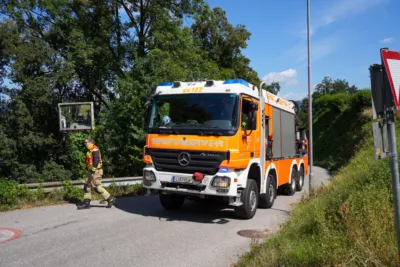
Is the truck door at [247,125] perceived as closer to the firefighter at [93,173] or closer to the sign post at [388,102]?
the firefighter at [93,173]

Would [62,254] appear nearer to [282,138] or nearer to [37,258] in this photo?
[37,258]

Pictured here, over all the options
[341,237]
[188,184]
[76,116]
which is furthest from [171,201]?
[341,237]

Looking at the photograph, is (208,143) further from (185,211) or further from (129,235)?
(185,211)

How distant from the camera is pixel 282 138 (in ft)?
36.9

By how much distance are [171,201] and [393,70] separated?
22.4ft

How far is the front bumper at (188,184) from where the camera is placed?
24.4 feet

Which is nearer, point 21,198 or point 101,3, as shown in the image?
point 21,198

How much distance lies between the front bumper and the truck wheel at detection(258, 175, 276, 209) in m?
2.36

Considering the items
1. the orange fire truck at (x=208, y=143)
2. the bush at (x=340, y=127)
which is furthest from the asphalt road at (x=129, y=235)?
the bush at (x=340, y=127)

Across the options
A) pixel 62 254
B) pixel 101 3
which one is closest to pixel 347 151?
pixel 101 3

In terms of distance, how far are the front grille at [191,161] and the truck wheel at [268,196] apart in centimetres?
262

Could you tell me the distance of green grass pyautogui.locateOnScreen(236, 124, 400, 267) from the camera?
159 inches

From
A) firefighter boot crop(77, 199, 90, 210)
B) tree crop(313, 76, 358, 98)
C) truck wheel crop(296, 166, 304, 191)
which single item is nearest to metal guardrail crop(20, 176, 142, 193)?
firefighter boot crop(77, 199, 90, 210)

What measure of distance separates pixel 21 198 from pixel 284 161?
768 centimetres
